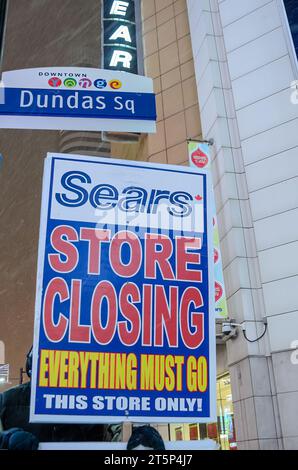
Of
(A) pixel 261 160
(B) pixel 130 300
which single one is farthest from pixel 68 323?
(A) pixel 261 160

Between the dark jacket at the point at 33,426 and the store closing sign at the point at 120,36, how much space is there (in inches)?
405

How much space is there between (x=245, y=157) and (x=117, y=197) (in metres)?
9.08

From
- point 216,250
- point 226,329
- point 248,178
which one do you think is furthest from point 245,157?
point 226,329

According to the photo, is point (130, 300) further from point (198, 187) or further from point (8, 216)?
point (8, 216)

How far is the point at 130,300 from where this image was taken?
2.22 meters

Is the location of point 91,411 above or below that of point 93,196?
below

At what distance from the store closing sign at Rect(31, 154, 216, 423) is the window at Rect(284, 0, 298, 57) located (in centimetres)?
997

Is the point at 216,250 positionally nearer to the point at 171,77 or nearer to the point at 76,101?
the point at 171,77

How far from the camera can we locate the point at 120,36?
12.6 m

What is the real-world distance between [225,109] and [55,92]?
9.10m

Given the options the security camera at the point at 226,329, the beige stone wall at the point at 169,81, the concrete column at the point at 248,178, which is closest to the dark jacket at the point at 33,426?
the concrete column at the point at 248,178

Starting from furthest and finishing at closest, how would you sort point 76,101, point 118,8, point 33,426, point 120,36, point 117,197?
point 118,8
point 120,36
point 76,101
point 33,426
point 117,197

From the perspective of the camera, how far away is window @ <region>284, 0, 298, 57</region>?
10.8m

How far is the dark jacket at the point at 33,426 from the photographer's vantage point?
246 cm
